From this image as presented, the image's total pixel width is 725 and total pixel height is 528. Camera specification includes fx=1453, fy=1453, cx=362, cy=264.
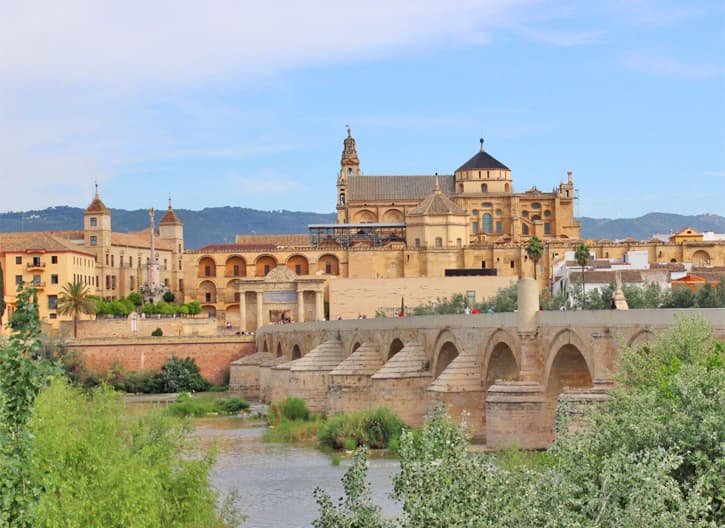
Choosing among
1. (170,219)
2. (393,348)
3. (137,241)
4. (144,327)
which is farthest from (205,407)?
(170,219)

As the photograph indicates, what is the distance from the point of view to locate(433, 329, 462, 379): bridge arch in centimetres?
4137

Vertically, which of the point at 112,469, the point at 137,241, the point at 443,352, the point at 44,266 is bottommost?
the point at 112,469

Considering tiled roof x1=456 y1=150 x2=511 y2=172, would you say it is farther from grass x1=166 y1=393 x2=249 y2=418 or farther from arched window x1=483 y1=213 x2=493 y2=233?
grass x1=166 y1=393 x2=249 y2=418

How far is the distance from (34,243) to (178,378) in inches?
702

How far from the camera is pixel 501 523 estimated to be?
44.0 feet

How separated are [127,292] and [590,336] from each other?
66.4 metres

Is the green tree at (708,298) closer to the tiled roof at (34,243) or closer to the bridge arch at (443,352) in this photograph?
the bridge arch at (443,352)

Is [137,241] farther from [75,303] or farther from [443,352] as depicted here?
[443,352]

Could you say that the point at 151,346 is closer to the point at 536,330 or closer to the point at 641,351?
the point at 536,330

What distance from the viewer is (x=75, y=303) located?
251ft

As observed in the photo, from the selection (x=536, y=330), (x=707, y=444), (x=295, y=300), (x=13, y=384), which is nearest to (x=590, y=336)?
(x=536, y=330)

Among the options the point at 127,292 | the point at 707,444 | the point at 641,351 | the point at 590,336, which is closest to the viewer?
the point at 707,444

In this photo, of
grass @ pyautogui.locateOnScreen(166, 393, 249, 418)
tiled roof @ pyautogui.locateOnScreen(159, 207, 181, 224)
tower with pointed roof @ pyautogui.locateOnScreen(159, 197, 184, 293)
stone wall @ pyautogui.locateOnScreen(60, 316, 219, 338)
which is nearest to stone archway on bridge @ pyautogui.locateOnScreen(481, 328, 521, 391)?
grass @ pyautogui.locateOnScreen(166, 393, 249, 418)

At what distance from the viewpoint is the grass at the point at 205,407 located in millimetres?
52384
